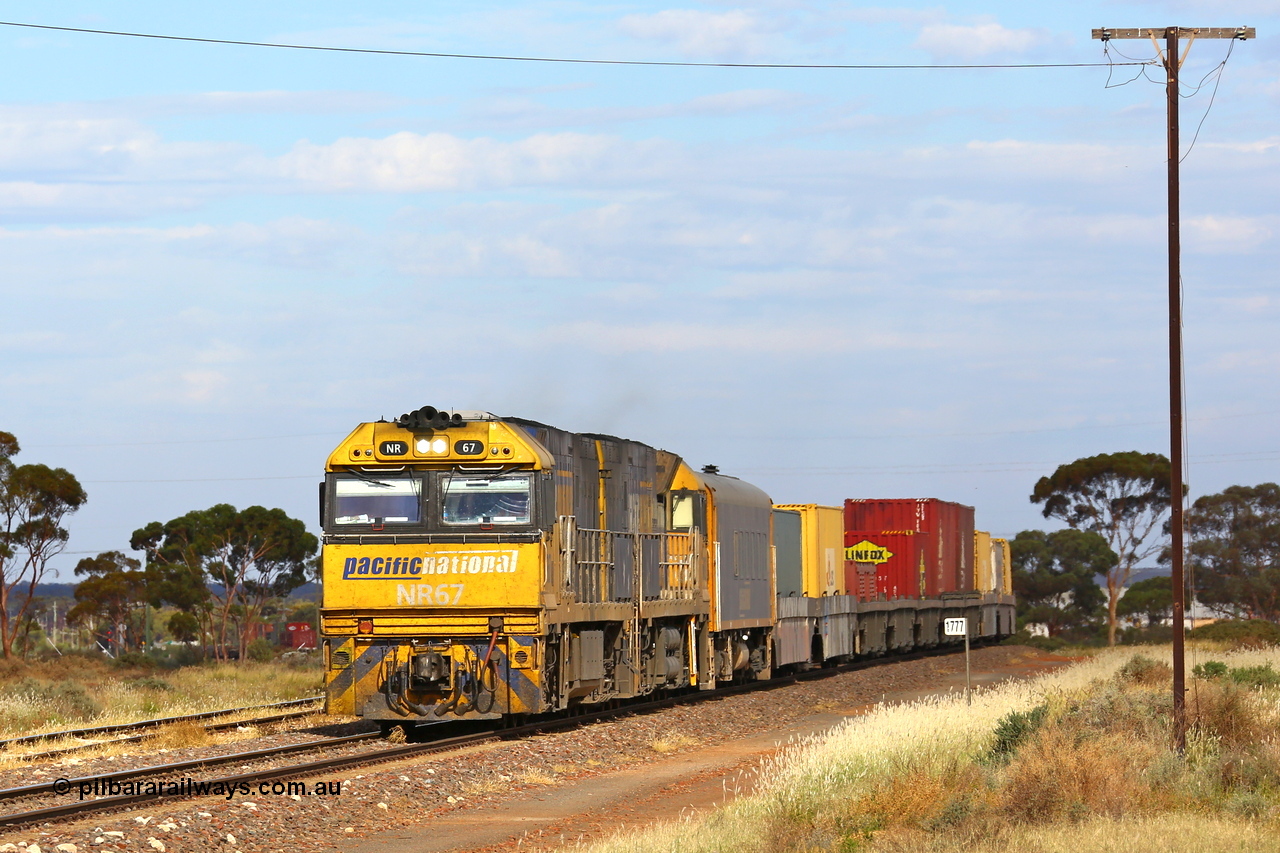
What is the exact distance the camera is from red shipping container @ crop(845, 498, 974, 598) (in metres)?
45.9

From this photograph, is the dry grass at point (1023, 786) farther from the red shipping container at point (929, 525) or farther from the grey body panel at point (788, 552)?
the red shipping container at point (929, 525)

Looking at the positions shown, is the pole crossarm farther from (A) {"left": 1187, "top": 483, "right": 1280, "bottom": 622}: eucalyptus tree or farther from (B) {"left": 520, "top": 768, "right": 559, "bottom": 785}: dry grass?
(A) {"left": 1187, "top": 483, "right": 1280, "bottom": 622}: eucalyptus tree

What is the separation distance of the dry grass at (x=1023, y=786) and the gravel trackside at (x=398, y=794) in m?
2.45

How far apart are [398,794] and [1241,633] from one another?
45057 millimetres

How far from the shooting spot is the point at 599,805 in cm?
1591

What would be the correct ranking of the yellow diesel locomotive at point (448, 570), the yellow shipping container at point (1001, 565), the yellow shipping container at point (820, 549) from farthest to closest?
the yellow shipping container at point (1001, 565) → the yellow shipping container at point (820, 549) → the yellow diesel locomotive at point (448, 570)

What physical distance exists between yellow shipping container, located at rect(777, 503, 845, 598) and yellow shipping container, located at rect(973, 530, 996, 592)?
15.8m

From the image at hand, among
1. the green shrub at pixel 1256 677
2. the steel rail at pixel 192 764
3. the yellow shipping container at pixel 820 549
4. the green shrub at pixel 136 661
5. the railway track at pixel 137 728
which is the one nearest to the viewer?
the steel rail at pixel 192 764

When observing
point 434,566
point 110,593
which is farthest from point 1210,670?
point 110,593

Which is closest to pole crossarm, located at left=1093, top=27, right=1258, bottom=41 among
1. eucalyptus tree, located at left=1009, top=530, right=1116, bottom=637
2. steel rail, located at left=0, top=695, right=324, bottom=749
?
steel rail, located at left=0, top=695, right=324, bottom=749

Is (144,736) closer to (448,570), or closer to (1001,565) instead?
(448,570)

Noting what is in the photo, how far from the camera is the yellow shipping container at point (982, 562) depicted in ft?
180

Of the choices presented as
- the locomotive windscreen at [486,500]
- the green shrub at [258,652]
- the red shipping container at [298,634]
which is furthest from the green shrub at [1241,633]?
the red shipping container at [298,634]

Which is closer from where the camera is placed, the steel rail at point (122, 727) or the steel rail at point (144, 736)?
the steel rail at point (144, 736)
